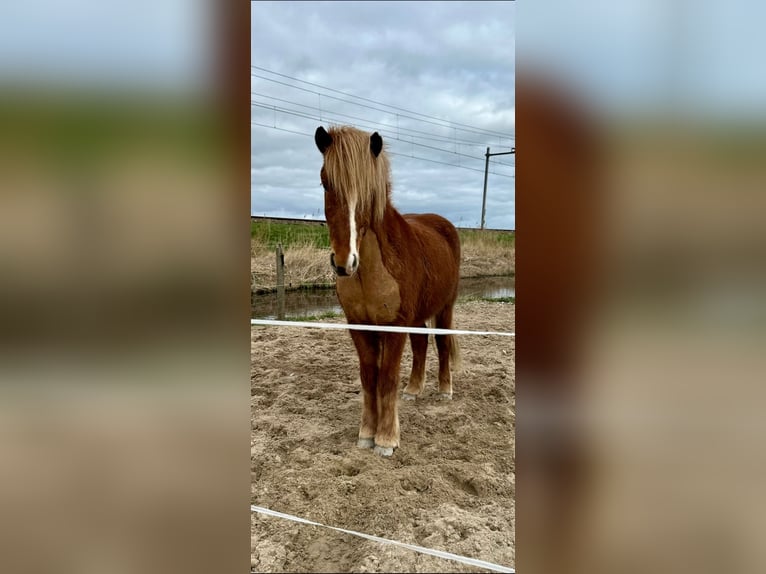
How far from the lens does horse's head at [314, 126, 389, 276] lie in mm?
1450

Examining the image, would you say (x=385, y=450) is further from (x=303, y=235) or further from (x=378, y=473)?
(x=303, y=235)

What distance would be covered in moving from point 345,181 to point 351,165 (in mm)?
58

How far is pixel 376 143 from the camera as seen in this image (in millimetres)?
1500

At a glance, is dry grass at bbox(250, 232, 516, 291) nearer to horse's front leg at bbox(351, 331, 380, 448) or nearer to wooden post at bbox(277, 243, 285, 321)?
wooden post at bbox(277, 243, 285, 321)

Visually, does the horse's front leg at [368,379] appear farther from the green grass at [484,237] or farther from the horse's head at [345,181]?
the green grass at [484,237]

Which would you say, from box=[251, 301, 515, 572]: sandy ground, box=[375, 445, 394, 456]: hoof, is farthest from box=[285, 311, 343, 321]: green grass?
box=[375, 445, 394, 456]: hoof

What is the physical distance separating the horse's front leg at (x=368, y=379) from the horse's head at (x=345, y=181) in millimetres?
419

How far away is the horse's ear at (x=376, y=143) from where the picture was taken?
1.49m
